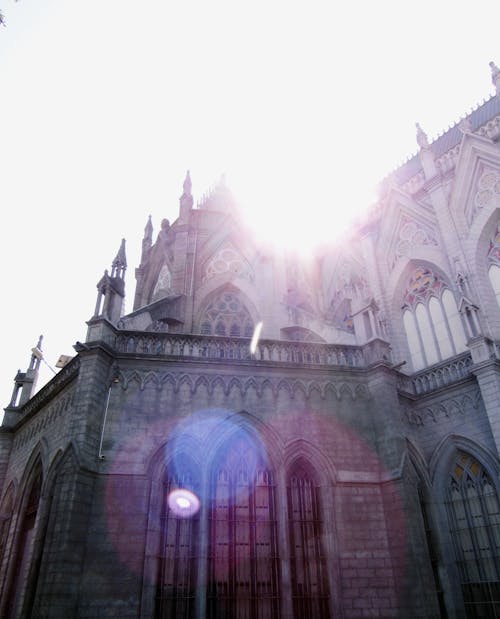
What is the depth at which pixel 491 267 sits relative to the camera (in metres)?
17.3

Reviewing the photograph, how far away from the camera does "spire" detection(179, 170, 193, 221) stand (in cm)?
2305

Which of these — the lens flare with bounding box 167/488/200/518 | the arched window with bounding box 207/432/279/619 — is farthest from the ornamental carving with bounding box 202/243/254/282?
the lens flare with bounding box 167/488/200/518

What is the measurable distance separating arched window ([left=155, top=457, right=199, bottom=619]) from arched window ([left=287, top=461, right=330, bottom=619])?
2.14 metres

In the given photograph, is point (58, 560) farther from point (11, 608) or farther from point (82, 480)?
point (11, 608)

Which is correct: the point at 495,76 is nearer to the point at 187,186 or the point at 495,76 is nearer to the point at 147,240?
the point at 187,186

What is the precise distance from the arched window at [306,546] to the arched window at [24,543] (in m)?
6.07

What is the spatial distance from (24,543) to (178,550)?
498cm

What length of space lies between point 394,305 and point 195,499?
1206 cm

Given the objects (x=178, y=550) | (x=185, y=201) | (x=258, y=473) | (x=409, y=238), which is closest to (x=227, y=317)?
(x=185, y=201)

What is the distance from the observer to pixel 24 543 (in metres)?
12.9

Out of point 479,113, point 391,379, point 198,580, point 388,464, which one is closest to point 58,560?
point 198,580

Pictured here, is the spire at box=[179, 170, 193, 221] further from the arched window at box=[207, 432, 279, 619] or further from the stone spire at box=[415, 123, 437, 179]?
the arched window at box=[207, 432, 279, 619]

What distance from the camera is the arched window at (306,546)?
1054 cm

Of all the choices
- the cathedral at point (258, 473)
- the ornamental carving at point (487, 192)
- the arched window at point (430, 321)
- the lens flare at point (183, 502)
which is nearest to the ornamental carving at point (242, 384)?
the cathedral at point (258, 473)
